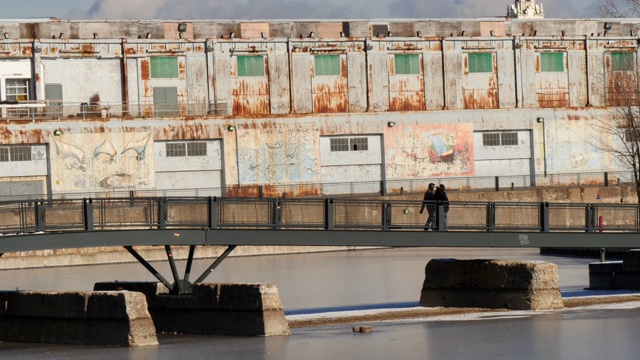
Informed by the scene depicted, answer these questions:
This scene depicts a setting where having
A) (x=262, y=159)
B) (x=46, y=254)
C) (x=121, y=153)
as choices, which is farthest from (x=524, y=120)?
(x=46, y=254)

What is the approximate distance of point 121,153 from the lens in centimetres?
7650

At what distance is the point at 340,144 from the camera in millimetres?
81812

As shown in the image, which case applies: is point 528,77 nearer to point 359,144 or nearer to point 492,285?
point 359,144

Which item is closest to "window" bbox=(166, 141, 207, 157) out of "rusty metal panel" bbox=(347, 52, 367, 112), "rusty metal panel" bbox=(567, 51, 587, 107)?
"rusty metal panel" bbox=(347, 52, 367, 112)

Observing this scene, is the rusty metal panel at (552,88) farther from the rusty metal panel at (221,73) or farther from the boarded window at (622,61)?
the rusty metal panel at (221,73)

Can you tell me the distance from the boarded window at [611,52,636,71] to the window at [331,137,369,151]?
17129 mm

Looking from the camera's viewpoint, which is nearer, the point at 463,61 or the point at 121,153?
the point at 121,153

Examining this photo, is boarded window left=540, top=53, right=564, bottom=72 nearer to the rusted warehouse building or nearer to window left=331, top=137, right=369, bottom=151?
the rusted warehouse building

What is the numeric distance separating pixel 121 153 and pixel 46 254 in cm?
898

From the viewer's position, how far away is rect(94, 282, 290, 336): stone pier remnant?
34406 mm

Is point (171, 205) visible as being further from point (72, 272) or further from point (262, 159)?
point (262, 159)

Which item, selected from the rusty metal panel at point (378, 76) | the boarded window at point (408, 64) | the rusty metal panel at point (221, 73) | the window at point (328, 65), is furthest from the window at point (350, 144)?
the rusty metal panel at point (221, 73)

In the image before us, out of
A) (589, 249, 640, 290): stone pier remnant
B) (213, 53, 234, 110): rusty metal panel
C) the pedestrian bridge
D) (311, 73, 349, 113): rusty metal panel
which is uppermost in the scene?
(213, 53, 234, 110): rusty metal panel

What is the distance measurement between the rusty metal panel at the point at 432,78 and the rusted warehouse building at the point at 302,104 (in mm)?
84
